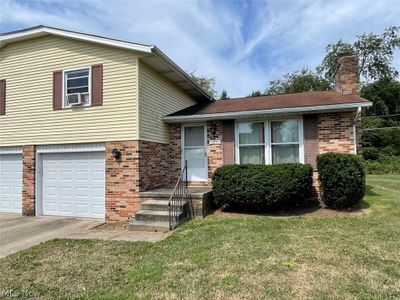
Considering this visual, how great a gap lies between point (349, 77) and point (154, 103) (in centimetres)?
659

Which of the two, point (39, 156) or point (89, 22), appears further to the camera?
point (89, 22)

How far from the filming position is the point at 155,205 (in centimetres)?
794

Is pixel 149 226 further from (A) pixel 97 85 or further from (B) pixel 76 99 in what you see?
(B) pixel 76 99

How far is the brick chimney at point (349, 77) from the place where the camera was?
397 inches

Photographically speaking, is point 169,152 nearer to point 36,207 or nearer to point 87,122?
point 87,122

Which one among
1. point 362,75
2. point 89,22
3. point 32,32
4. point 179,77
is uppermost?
point 362,75

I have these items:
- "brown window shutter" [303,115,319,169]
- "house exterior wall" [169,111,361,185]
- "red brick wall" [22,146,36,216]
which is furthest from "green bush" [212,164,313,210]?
"red brick wall" [22,146,36,216]

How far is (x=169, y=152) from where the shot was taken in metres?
10.7

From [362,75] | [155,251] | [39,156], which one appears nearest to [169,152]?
[39,156]

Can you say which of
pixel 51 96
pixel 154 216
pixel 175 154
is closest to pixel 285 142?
pixel 175 154

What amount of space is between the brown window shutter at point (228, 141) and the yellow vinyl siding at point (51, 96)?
9.94ft

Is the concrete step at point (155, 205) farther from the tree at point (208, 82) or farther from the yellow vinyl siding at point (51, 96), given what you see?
the tree at point (208, 82)

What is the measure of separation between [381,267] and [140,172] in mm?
6277

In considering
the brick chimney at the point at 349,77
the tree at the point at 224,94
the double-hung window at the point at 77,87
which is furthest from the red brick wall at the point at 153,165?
the tree at the point at 224,94
